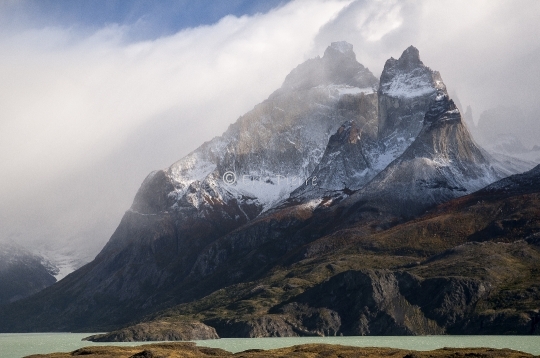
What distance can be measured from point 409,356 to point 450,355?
9.44 m

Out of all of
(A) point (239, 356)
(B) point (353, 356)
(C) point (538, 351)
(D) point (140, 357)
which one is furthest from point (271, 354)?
(C) point (538, 351)

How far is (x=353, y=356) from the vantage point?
190875 mm

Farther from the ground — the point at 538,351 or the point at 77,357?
the point at 77,357

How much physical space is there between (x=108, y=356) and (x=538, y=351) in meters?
109

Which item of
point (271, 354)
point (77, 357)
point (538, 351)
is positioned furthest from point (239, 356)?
point (538, 351)

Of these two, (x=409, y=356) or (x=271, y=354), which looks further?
(x=271, y=354)

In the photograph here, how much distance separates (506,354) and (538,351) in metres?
27.5

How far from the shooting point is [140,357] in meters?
180

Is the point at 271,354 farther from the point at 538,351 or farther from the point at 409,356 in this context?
the point at 538,351

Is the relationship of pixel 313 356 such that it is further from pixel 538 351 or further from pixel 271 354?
pixel 538 351

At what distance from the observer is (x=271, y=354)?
192250 millimetres

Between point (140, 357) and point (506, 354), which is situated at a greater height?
point (140, 357)

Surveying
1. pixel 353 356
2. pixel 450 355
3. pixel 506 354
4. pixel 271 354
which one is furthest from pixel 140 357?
pixel 506 354

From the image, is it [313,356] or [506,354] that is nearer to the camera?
[506,354]
